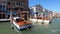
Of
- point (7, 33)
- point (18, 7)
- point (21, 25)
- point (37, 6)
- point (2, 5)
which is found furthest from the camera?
point (37, 6)

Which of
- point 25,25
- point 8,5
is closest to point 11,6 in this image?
point 8,5

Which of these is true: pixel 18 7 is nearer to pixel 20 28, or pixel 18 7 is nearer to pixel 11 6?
pixel 11 6

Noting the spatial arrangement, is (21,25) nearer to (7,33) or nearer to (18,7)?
(7,33)

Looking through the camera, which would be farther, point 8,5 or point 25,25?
point 8,5

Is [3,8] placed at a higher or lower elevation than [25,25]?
higher

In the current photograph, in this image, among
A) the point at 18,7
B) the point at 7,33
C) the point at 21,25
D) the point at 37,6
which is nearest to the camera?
the point at 7,33

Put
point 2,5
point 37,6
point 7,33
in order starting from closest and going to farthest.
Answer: point 7,33 → point 2,5 → point 37,6

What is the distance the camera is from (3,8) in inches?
2630

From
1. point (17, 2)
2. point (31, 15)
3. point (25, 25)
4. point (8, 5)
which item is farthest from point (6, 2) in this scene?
point (25, 25)

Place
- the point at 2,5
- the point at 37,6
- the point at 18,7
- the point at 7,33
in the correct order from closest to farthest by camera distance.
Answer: the point at 7,33 → the point at 2,5 → the point at 18,7 → the point at 37,6

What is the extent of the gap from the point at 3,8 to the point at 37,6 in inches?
1790

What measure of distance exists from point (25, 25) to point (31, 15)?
150 feet

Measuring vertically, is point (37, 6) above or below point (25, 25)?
above

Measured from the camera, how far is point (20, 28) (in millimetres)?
33594
